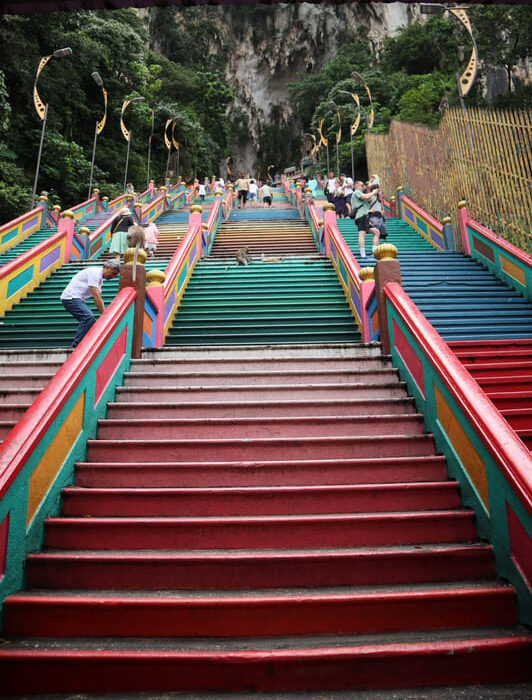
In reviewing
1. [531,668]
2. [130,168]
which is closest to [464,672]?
[531,668]

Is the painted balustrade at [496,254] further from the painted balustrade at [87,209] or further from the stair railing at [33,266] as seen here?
the painted balustrade at [87,209]

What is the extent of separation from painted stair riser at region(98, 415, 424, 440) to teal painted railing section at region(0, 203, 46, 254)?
9.87 m

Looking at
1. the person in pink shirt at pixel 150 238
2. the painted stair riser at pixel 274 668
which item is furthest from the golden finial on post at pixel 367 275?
the person in pink shirt at pixel 150 238

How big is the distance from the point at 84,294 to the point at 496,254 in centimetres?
684

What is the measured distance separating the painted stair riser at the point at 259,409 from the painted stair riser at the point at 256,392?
0.24 m

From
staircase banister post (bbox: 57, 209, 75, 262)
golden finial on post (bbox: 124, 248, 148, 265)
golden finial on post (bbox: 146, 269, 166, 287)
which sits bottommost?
golden finial on post (bbox: 146, 269, 166, 287)

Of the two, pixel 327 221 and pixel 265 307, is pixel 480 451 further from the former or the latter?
pixel 327 221

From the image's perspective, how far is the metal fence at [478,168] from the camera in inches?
310

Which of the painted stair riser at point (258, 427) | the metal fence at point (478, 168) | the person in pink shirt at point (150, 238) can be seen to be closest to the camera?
the painted stair riser at point (258, 427)

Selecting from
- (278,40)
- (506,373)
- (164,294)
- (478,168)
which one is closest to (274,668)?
(506,373)

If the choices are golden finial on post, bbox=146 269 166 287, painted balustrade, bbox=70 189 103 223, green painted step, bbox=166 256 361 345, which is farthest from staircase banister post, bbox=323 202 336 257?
painted balustrade, bbox=70 189 103 223

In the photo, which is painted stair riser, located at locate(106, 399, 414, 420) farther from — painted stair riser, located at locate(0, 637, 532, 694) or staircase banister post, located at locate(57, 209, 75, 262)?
staircase banister post, located at locate(57, 209, 75, 262)

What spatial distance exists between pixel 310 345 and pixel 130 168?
25047 mm

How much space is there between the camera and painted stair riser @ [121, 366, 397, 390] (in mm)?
4762
